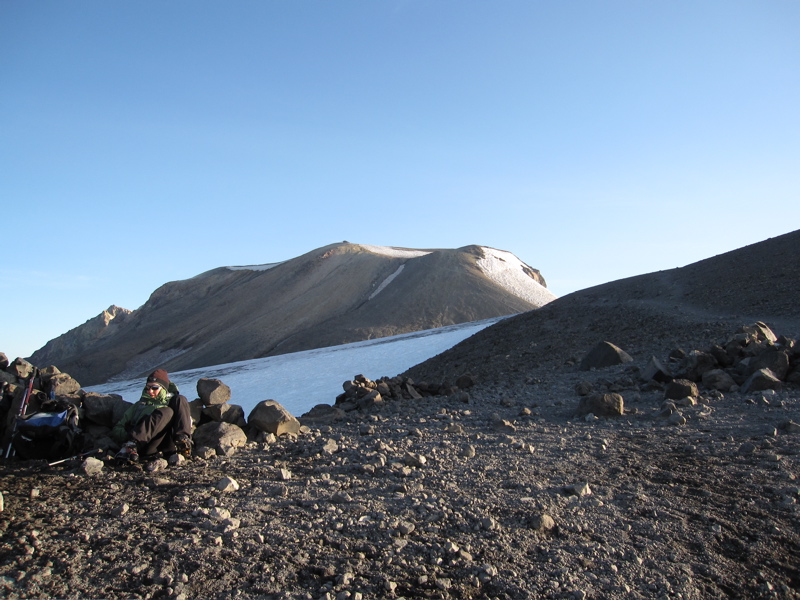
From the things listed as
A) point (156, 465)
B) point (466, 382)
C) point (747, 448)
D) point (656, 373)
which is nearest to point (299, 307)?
point (466, 382)

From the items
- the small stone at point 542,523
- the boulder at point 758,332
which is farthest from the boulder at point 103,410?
the boulder at point 758,332

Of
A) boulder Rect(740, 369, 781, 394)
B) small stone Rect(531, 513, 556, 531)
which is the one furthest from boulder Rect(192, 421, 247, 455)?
boulder Rect(740, 369, 781, 394)

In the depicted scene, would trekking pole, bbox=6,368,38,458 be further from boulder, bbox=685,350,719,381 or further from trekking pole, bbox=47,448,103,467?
boulder, bbox=685,350,719,381

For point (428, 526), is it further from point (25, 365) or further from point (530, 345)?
point (530, 345)

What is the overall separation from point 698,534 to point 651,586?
97 cm

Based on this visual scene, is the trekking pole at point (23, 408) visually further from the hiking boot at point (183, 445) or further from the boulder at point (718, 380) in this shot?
the boulder at point (718, 380)

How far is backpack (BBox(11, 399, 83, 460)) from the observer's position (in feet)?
19.7

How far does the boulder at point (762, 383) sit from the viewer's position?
878 cm

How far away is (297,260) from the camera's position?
86562 millimetres

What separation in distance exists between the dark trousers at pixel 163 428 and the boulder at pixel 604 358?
28.1 ft

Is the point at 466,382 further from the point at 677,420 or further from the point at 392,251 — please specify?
the point at 392,251

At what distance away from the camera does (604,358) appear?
12031 millimetres

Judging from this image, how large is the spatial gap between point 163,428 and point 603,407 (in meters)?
5.65

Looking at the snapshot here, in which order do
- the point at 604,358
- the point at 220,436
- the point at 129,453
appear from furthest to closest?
the point at 604,358, the point at 220,436, the point at 129,453
